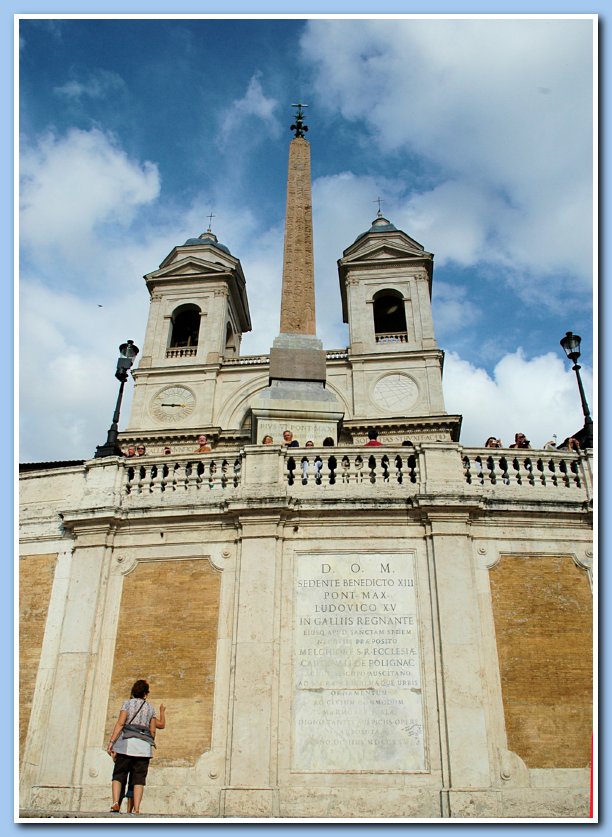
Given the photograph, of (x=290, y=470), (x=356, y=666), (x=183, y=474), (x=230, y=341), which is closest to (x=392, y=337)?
(x=230, y=341)

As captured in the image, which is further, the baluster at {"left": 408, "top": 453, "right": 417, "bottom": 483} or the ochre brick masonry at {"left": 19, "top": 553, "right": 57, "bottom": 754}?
the baluster at {"left": 408, "top": 453, "right": 417, "bottom": 483}

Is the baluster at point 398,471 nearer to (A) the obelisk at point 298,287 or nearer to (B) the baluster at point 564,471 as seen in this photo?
(B) the baluster at point 564,471

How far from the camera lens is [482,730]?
9.66 meters

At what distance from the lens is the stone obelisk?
15156 mm

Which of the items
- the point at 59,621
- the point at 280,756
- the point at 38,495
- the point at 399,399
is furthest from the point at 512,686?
the point at 399,399

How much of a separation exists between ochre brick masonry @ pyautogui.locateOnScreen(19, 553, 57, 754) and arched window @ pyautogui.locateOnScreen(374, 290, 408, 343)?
84.7ft

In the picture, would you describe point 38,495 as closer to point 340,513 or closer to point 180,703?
point 180,703

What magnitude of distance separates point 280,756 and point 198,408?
79.0ft

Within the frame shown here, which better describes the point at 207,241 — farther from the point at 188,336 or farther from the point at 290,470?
the point at 290,470

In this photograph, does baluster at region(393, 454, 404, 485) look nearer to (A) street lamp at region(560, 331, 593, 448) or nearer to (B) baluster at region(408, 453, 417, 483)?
(B) baluster at region(408, 453, 417, 483)

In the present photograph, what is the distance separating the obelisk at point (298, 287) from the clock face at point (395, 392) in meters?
12.6

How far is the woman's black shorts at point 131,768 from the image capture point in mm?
8547

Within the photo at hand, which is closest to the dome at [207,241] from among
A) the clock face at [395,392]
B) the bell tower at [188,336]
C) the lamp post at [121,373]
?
the bell tower at [188,336]

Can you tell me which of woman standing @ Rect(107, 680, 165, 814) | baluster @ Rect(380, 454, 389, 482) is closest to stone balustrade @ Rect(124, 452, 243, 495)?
baluster @ Rect(380, 454, 389, 482)
